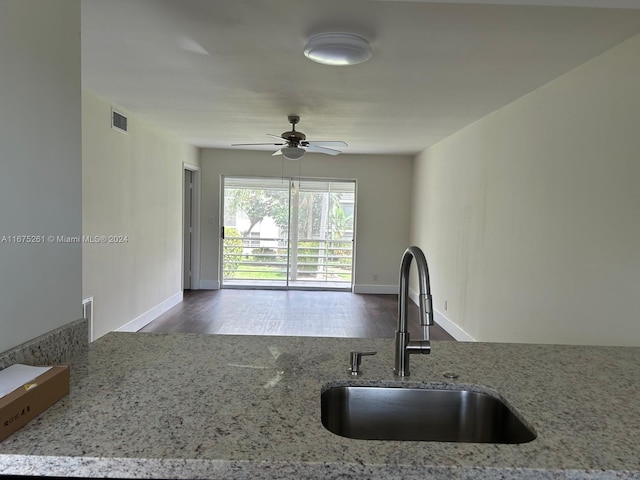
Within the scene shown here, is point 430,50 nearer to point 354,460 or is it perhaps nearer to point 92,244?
point 354,460

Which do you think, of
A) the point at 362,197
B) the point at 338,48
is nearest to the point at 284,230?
the point at 362,197

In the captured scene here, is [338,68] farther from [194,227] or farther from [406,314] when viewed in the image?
[194,227]

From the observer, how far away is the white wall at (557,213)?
2.21 meters

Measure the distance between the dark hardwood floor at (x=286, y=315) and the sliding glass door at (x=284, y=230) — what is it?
450 mm

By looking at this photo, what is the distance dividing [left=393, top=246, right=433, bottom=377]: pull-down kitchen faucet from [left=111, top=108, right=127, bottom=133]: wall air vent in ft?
12.3

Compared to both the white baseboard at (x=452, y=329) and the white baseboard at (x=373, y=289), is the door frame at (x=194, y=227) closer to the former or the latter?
the white baseboard at (x=373, y=289)

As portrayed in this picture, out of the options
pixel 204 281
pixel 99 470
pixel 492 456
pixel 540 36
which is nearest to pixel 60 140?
pixel 99 470

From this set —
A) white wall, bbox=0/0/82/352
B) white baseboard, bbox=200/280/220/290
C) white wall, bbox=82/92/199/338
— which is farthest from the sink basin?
white baseboard, bbox=200/280/220/290

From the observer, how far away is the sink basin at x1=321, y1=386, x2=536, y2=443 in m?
1.17

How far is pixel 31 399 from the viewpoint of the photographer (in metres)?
0.90

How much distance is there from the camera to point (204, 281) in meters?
7.30

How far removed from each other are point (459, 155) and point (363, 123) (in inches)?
47.7

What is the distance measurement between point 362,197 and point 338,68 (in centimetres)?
462

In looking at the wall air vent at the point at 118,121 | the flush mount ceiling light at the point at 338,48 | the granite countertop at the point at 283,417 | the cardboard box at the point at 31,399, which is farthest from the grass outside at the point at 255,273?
the cardboard box at the point at 31,399
